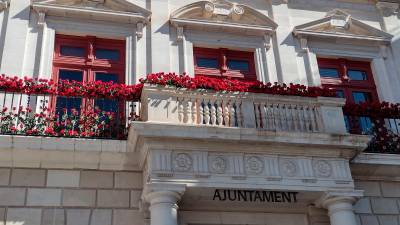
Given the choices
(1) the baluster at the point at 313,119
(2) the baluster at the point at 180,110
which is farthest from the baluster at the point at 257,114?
(2) the baluster at the point at 180,110

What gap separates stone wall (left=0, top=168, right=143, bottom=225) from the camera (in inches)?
440

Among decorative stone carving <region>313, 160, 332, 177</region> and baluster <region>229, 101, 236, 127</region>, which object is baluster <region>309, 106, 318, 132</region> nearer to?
decorative stone carving <region>313, 160, 332, 177</region>

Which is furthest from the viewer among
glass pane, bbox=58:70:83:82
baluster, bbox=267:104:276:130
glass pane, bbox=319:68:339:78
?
glass pane, bbox=319:68:339:78

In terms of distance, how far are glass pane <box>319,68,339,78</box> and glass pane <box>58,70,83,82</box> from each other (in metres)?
6.62

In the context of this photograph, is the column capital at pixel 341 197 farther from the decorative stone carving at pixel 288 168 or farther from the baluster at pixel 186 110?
the baluster at pixel 186 110

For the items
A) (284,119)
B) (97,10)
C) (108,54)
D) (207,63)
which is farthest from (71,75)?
(284,119)

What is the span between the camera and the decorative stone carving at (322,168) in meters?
11.7

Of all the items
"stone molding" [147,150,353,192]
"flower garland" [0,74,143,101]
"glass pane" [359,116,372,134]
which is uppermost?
"flower garland" [0,74,143,101]

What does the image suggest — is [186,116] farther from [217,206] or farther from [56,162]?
[56,162]

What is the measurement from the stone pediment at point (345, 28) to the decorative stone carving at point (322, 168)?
5364 millimetres

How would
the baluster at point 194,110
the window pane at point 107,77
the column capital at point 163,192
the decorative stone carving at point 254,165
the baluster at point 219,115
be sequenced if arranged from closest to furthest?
the column capital at point 163,192, the decorative stone carving at point 254,165, the baluster at point 194,110, the baluster at point 219,115, the window pane at point 107,77

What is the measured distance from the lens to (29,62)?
1349 cm

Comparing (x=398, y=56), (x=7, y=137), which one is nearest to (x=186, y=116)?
(x=7, y=137)

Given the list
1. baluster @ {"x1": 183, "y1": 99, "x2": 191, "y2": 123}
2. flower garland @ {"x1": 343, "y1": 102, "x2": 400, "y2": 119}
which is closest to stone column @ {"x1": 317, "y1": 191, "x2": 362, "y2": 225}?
flower garland @ {"x1": 343, "y1": 102, "x2": 400, "y2": 119}
